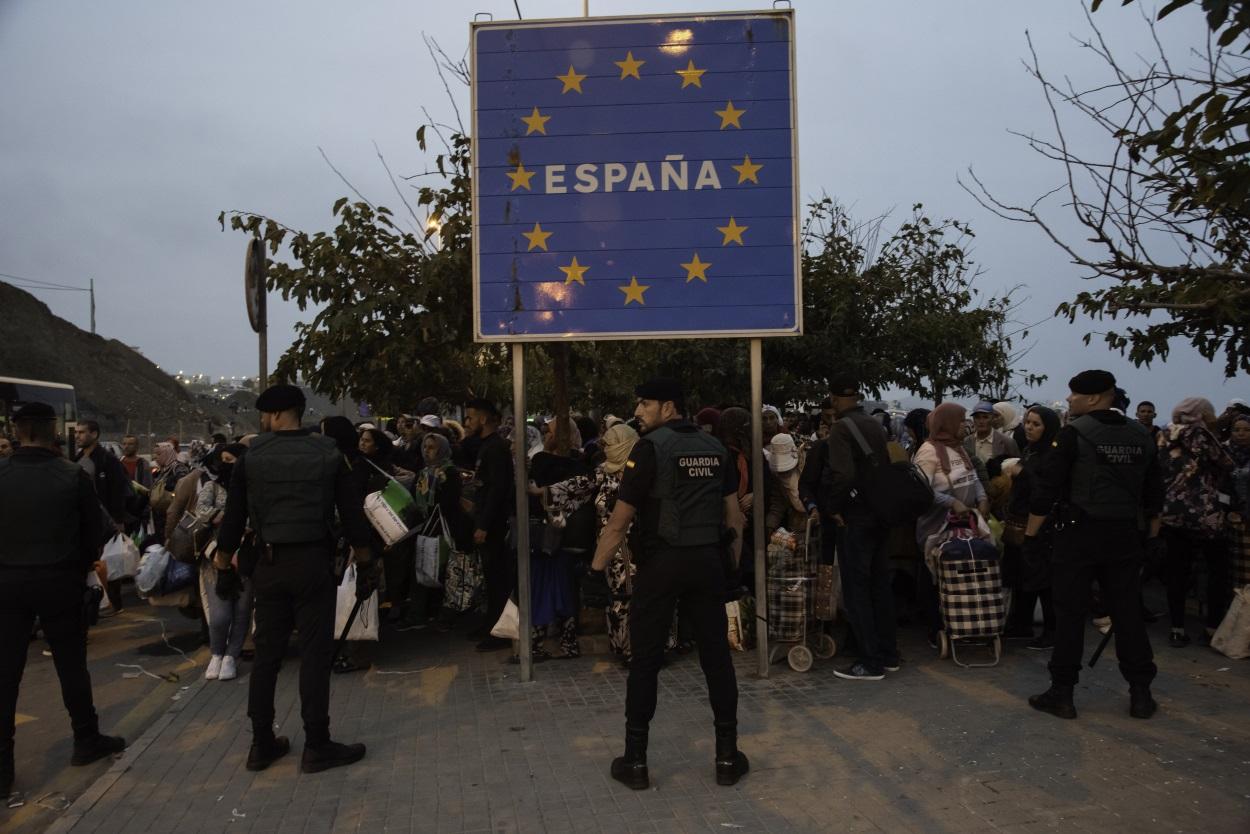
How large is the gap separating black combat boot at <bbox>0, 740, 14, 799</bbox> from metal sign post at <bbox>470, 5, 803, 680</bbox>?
2.96 meters

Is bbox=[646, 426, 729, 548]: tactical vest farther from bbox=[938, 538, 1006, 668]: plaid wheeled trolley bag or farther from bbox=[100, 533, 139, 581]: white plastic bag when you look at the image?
bbox=[100, 533, 139, 581]: white plastic bag

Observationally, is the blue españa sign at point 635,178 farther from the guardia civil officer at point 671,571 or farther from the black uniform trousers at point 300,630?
the black uniform trousers at point 300,630

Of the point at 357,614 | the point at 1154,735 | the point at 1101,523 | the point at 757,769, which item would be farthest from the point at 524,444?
the point at 1154,735

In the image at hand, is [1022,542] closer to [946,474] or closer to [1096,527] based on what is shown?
[946,474]

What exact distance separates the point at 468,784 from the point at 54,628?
2.46 m

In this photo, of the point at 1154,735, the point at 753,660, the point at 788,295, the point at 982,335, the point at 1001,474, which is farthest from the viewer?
the point at 982,335

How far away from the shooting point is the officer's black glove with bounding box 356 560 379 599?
5.56m

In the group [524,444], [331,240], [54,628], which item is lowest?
[54,628]

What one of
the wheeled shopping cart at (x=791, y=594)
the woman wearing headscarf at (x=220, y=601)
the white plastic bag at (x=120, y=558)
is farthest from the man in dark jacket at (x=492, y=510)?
the white plastic bag at (x=120, y=558)

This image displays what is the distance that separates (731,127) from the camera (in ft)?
20.4

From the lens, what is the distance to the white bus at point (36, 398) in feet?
66.2

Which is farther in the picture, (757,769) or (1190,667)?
(1190,667)

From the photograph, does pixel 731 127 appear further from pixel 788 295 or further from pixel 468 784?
pixel 468 784

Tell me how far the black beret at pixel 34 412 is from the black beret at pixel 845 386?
4758mm
